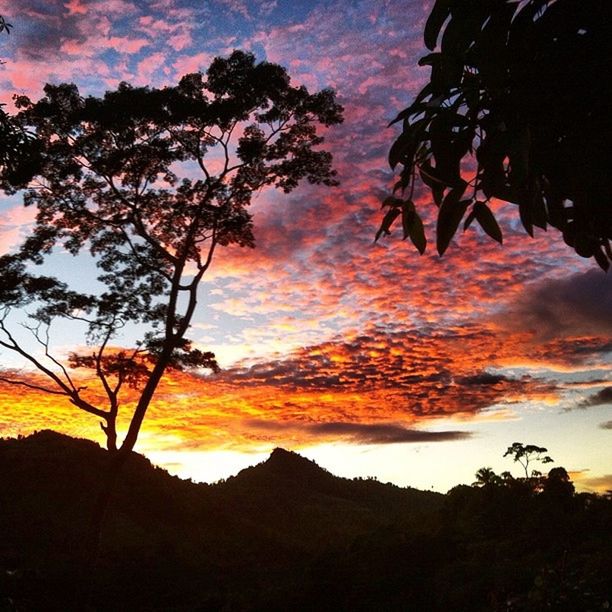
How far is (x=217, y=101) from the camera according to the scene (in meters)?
17.9

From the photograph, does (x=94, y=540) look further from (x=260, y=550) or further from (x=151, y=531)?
(x=260, y=550)

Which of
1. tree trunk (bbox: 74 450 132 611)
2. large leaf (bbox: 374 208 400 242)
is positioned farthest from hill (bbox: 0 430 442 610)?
large leaf (bbox: 374 208 400 242)

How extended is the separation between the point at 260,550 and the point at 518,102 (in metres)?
33.1

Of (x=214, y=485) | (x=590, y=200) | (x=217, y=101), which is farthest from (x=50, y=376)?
(x=214, y=485)

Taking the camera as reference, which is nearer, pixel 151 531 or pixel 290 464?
pixel 151 531

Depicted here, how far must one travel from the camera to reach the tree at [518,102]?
1449mm

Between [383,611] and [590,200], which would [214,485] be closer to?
[383,611]

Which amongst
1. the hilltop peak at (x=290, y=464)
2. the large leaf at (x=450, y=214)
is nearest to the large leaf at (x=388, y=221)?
the large leaf at (x=450, y=214)

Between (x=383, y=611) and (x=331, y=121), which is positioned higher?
(x=331, y=121)

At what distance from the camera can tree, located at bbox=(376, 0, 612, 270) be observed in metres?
1.45

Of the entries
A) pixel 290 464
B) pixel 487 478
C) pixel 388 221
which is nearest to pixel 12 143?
pixel 388 221

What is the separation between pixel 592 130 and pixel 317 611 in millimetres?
15911

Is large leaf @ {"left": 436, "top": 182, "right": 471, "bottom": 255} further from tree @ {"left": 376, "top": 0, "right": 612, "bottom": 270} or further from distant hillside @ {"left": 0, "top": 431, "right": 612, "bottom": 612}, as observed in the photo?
distant hillside @ {"left": 0, "top": 431, "right": 612, "bottom": 612}

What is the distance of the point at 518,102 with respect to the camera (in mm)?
1533
